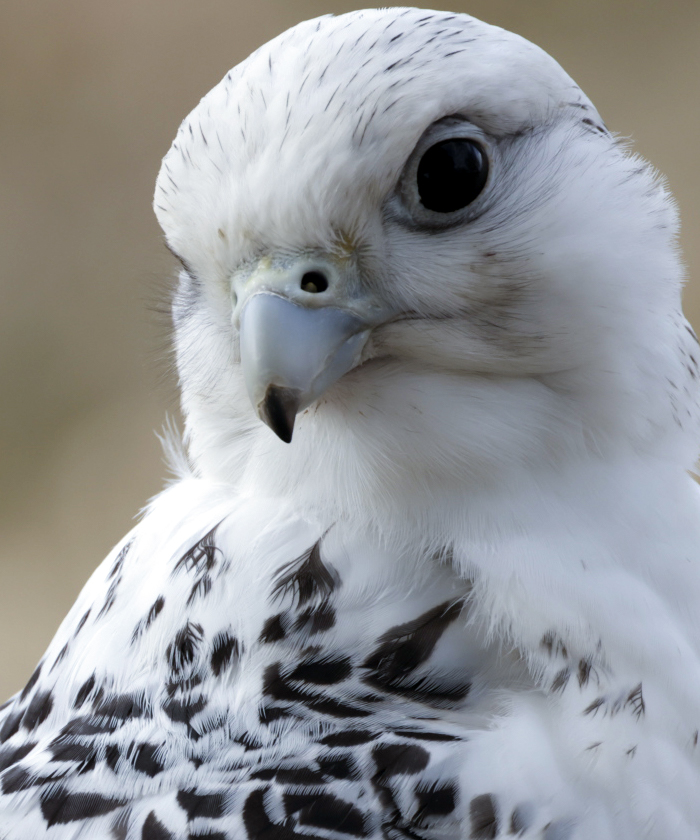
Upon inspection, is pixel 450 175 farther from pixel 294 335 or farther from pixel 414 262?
pixel 294 335

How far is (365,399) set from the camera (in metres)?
1.42

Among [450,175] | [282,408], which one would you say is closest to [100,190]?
[450,175]

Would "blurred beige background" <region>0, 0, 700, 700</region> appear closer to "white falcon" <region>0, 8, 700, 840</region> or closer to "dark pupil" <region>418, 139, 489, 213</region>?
"white falcon" <region>0, 8, 700, 840</region>

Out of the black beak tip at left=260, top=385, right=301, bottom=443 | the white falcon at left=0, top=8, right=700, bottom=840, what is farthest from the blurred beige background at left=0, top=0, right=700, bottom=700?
the black beak tip at left=260, top=385, right=301, bottom=443

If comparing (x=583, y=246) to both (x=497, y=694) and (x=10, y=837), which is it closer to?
(x=497, y=694)

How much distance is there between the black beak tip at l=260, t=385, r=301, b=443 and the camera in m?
1.26

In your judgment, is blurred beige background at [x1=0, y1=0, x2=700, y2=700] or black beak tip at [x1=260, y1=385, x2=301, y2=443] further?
blurred beige background at [x1=0, y1=0, x2=700, y2=700]

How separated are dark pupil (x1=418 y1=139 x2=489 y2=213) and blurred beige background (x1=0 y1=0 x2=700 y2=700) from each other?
3.30 m

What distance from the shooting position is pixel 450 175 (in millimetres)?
1389

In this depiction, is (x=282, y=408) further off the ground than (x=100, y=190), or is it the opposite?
(x=100, y=190)

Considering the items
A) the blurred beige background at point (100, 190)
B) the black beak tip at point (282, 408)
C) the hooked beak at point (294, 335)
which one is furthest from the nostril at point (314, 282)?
the blurred beige background at point (100, 190)

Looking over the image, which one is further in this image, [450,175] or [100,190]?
[100,190]

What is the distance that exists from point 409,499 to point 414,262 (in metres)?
0.31

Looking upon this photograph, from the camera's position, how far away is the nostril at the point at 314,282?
4.37ft
